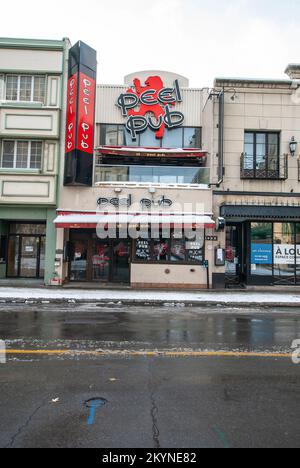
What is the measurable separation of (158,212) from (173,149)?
3631mm

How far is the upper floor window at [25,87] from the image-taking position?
17250 millimetres

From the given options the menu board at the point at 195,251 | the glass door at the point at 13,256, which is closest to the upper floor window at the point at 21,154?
the glass door at the point at 13,256

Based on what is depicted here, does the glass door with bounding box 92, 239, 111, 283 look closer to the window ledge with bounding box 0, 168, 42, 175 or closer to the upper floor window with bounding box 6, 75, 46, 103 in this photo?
the window ledge with bounding box 0, 168, 42, 175

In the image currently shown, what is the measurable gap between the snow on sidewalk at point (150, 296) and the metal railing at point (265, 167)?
5.59 meters

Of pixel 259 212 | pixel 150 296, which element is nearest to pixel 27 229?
pixel 150 296

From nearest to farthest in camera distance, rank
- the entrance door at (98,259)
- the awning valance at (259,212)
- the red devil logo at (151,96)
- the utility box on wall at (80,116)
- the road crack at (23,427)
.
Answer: the road crack at (23,427), the utility box on wall at (80,116), the awning valance at (259,212), the entrance door at (98,259), the red devil logo at (151,96)

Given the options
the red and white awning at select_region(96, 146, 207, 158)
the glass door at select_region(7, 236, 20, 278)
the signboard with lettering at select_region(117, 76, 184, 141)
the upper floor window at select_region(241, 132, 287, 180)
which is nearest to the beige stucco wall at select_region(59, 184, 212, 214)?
the red and white awning at select_region(96, 146, 207, 158)

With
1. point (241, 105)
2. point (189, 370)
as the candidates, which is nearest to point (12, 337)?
point (189, 370)

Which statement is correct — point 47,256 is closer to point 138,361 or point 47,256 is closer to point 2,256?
point 2,256

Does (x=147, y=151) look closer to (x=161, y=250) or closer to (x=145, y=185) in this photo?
(x=145, y=185)

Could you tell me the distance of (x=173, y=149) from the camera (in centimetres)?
1789

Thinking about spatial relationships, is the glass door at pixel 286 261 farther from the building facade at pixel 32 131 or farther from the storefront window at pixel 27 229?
the storefront window at pixel 27 229

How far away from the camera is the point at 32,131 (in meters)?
16.7

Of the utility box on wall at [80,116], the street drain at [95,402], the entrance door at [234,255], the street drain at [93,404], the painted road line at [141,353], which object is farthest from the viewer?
the entrance door at [234,255]
